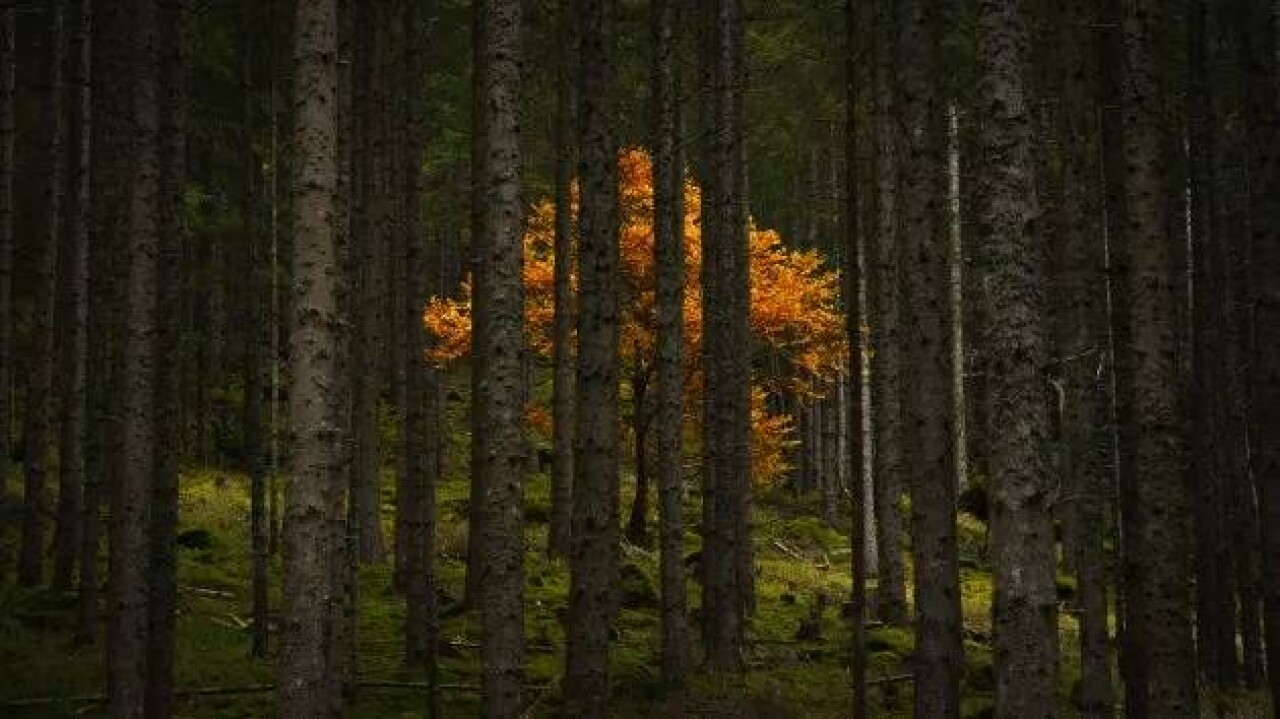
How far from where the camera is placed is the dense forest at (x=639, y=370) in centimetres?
666

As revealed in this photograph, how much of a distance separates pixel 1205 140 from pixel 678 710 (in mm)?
9536

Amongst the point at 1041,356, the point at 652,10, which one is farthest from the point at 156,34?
the point at 1041,356

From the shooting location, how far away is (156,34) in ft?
31.2

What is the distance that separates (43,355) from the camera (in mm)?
14031

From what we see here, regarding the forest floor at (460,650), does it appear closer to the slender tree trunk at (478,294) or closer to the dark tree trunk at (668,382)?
the dark tree trunk at (668,382)

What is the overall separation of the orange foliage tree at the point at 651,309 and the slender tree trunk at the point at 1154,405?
38.3ft

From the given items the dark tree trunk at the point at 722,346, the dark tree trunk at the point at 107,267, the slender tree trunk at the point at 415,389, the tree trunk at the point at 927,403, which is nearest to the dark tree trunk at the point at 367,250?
the slender tree trunk at the point at 415,389

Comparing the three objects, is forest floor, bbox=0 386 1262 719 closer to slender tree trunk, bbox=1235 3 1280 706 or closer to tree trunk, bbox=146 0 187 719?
tree trunk, bbox=146 0 187 719

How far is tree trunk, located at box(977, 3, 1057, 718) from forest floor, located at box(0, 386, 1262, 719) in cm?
561

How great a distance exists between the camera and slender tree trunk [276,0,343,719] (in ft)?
21.3

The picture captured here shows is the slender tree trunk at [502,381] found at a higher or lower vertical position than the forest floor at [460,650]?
higher

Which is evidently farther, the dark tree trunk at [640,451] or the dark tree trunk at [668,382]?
the dark tree trunk at [640,451]

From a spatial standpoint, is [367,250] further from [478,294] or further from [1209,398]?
[1209,398]

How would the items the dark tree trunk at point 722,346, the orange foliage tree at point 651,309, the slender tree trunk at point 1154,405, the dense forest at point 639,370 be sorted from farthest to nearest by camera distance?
the orange foliage tree at point 651,309, the dark tree trunk at point 722,346, the slender tree trunk at point 1154,405, the dense forest at point 639,370
